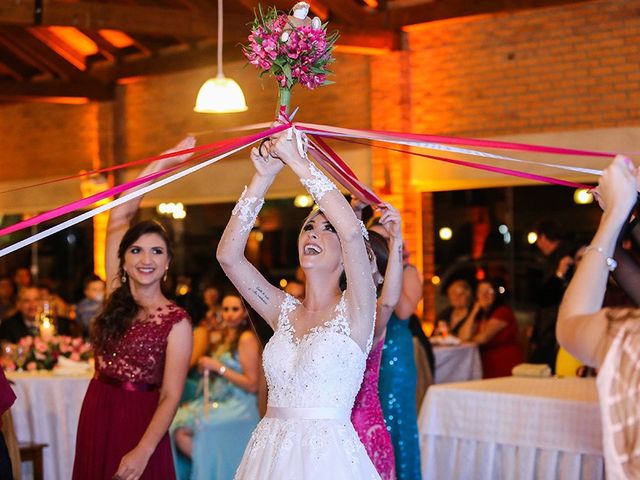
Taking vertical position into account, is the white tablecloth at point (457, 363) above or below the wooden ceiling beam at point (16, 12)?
below

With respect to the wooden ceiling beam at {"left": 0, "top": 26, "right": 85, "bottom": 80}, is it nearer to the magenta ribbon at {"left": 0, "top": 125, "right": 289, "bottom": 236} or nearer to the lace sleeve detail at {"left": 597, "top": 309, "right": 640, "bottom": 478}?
the magenta ribbon at {"left": 0, "top": 125, "right": 289, "bottom": 236}

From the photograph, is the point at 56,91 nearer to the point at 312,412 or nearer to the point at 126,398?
the point at 126,398

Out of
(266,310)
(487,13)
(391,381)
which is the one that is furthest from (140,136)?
(266,310)

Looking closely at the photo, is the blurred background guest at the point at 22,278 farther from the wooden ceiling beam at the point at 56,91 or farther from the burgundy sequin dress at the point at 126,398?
the burgundy sequin dress at the point at 126,398

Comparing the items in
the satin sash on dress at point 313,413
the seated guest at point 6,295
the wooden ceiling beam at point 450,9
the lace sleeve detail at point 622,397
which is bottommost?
the seated guest at point 6,295

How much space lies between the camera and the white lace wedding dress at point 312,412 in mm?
3379

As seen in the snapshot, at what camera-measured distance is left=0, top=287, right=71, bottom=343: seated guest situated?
354 inches

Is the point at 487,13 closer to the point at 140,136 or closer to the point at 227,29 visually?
the point at 227,29

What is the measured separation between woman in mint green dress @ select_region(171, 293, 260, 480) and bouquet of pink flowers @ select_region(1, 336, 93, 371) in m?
1.31

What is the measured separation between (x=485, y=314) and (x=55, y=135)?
8.51 meters

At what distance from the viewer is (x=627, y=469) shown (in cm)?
232

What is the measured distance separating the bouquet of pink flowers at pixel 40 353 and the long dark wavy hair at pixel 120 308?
3.31 metres

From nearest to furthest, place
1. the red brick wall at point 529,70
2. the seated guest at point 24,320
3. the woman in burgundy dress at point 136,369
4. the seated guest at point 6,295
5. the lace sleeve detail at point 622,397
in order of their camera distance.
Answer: the lace sleeve detail at point 622,397, the woman in burgundy dress at point 136,369, the seated guest at point 24,320, the red brick wall at point 529,70, the seated guest at point 6,295

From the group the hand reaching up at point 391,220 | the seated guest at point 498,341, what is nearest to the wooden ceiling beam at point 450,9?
the seated guest at point 498,341
